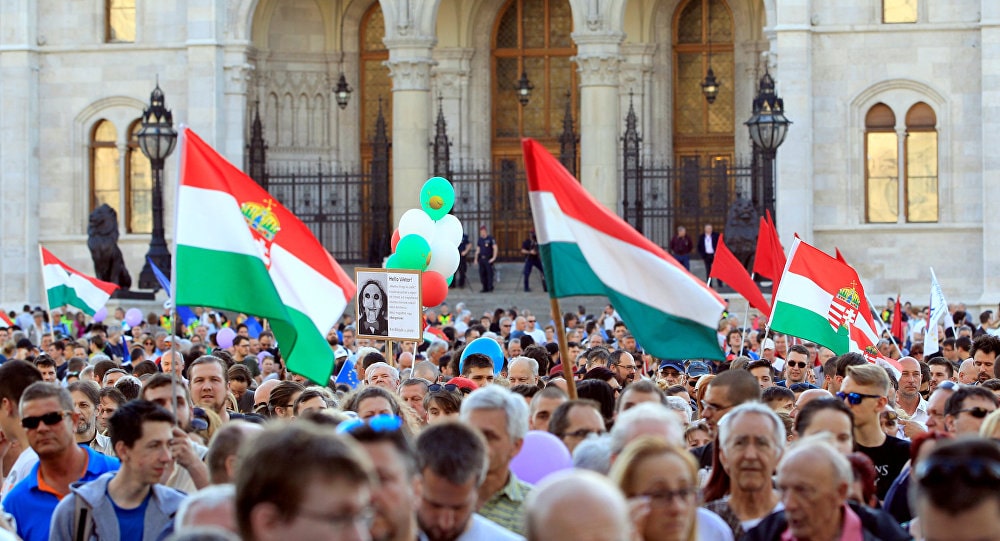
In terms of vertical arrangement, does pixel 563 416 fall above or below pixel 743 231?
below

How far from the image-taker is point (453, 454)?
5.86 meters

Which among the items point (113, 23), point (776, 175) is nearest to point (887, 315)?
point (776, 175)

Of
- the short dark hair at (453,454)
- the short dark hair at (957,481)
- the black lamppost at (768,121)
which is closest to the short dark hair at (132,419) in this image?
the short dark hair at (453,454)

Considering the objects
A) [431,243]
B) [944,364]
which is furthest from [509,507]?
[431,243]

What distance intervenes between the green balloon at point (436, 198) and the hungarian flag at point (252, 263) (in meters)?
7.40

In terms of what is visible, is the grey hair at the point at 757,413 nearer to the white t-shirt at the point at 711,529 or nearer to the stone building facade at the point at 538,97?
the white t-shirt at the point at 711,529

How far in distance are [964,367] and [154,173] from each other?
1967 cm

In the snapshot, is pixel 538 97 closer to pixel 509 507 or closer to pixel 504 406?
pixel 504 406

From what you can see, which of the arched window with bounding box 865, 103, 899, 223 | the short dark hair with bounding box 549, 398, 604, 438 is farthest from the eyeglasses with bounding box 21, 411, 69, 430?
the arched window with bounding box 865, 103, 899, 223

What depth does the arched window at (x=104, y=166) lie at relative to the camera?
116ft

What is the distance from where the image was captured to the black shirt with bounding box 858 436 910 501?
870 centimetres

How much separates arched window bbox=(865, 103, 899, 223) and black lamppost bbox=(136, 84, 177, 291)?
1268 cm

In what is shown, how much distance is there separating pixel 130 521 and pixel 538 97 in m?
30.9

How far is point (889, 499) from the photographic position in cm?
769
